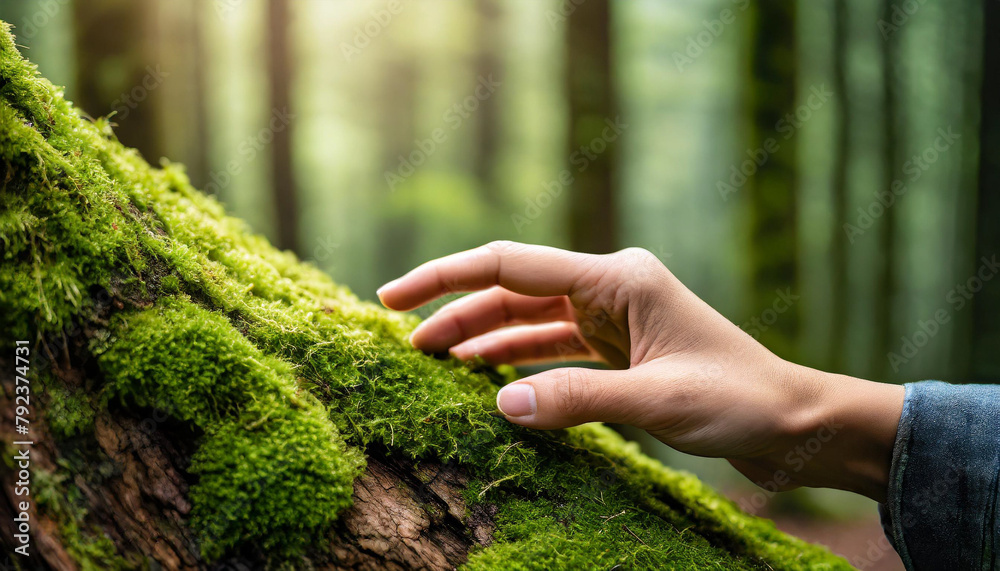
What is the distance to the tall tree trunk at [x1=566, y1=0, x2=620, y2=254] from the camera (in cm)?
534

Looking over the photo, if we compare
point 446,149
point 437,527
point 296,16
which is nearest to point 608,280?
point 437,527

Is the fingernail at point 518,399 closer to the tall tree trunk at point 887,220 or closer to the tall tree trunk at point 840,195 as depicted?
the tall tree trunk at point 840,195

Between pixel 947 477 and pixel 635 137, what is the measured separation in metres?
9.30

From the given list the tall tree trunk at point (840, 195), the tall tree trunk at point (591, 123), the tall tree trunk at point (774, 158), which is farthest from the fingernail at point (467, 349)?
the tall tree trunk at point (840, 195)

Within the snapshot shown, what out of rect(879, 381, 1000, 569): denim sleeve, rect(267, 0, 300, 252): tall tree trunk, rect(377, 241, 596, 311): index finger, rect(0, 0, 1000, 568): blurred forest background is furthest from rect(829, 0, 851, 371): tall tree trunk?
rect(267, 0, 300, 252): tall tree trunk

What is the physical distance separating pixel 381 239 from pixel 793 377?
13565 millimetres

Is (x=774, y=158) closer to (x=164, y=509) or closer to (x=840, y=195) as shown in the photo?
(x=840, y=195)

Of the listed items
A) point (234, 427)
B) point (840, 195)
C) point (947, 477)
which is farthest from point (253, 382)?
point (840, 195)

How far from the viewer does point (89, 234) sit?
4.21ft

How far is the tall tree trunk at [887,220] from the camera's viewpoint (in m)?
7.46

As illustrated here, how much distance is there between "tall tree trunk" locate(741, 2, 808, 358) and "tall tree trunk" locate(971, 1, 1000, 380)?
3.28m

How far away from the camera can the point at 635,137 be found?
389 inches

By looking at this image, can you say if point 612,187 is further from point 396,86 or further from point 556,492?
point 396,86

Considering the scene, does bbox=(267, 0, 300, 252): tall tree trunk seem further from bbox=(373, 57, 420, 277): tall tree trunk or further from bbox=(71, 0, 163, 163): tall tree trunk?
bbox=(373, 57, 420, 277): tall tree trunk
